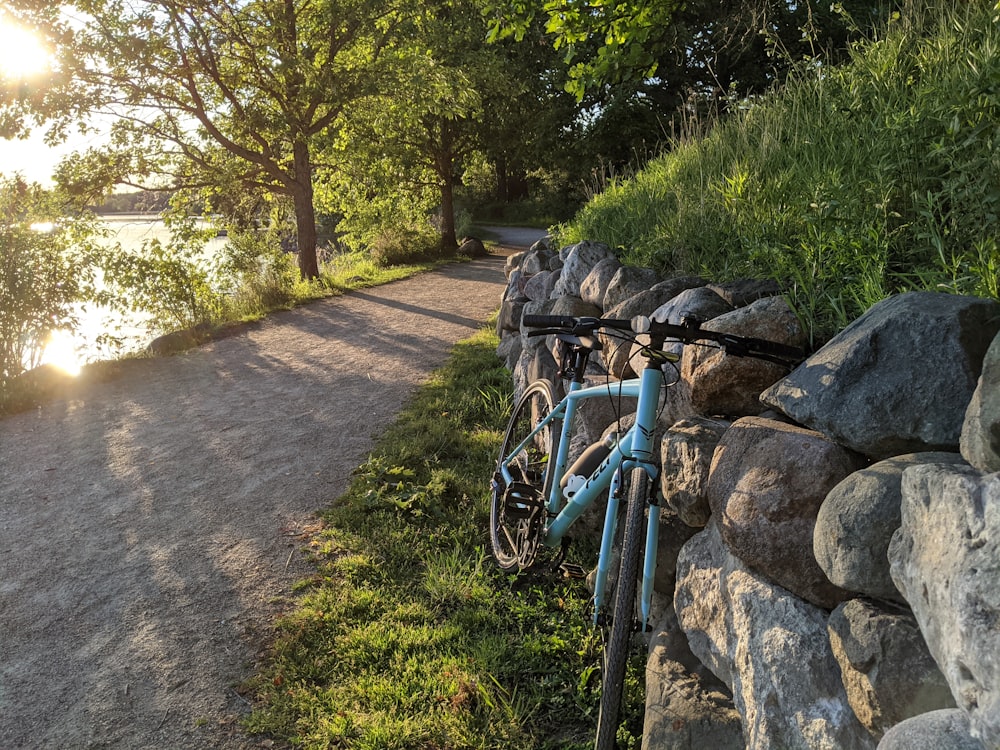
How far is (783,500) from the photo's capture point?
212 centimetres

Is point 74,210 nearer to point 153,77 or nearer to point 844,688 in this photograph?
point 153,77

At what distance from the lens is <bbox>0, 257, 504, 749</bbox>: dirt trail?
303 cm

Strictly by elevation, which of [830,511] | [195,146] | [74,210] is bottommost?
[830,511]

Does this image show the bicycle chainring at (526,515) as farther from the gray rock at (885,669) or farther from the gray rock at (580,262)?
the gray rock at (580,262)

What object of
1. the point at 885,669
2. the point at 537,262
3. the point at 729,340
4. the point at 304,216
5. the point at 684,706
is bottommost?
the point at 684,706

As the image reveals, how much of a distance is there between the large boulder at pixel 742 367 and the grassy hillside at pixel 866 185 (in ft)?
0.29

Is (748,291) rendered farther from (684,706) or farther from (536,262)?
(536,262)

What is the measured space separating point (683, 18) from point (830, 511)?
18880 mm

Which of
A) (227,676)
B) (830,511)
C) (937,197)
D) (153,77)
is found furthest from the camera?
(153,77)

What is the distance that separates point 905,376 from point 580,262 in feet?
13.1

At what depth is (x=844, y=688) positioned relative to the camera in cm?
184

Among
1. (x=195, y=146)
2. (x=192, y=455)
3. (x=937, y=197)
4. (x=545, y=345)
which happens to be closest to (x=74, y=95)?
(x=195, y=146)

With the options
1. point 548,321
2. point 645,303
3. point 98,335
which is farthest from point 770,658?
point 98,335

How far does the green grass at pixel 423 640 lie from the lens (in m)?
2.81
